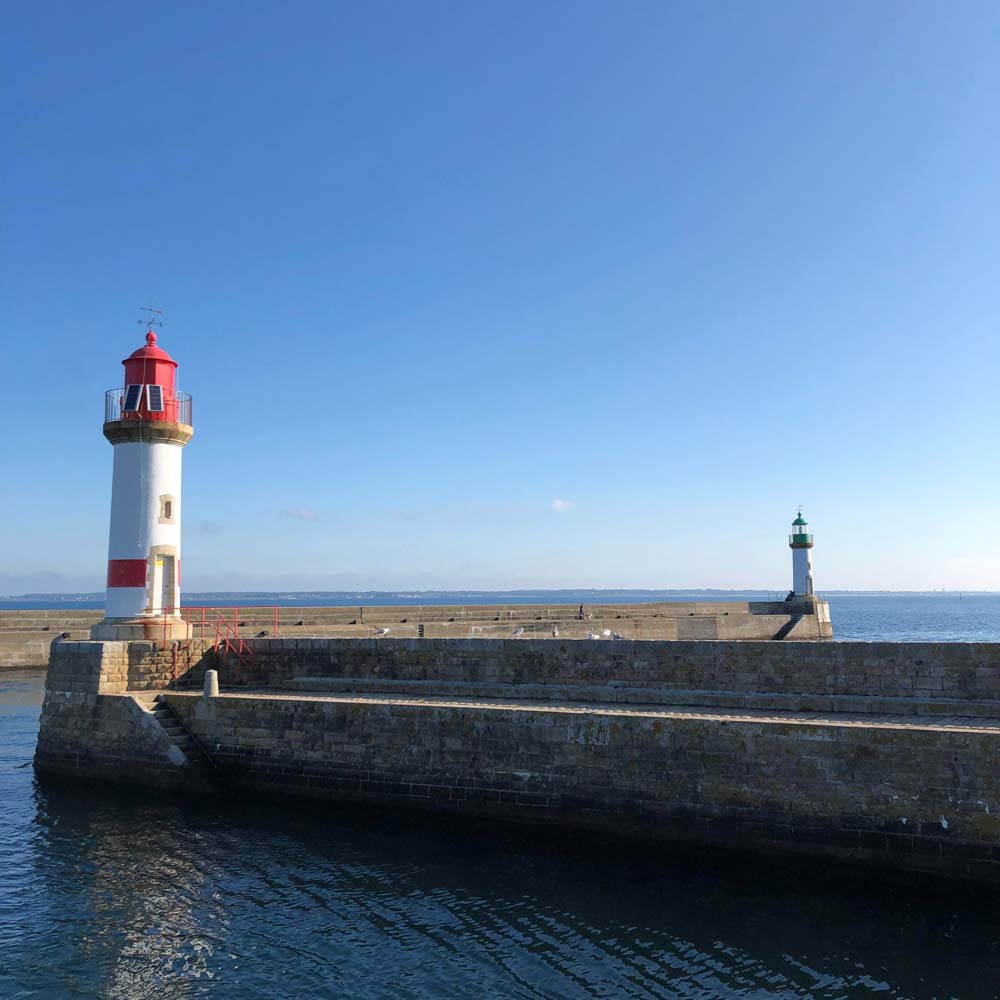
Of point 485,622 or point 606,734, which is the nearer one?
point 606,734

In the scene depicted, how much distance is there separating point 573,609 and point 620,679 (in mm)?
26739

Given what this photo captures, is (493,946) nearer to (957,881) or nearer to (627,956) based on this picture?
(627,956)

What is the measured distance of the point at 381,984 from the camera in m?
8.16

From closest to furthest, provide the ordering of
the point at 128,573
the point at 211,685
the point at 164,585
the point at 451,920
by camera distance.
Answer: the point at 451,920, the point at 211,685, the point at 128,573, the point at 164,585

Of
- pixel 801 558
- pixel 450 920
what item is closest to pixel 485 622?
pixel 801 558

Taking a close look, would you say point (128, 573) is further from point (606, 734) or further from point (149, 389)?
point (606, 734)

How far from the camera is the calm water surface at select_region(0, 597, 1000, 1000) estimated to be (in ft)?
26.8

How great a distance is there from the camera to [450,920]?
9461mm

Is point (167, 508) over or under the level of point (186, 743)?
over

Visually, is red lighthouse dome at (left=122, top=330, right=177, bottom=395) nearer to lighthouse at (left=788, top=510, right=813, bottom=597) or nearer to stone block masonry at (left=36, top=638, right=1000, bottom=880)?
stone block masonry at (left=36, top=638, right=1000, bottom=880)

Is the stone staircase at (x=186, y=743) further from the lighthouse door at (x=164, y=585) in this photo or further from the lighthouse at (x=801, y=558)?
the lighthouse at (x=801, y=558)

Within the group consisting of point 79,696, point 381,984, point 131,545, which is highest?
point 131,545

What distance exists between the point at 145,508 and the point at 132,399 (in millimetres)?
2523

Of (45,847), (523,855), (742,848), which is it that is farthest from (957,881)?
(45,847)
